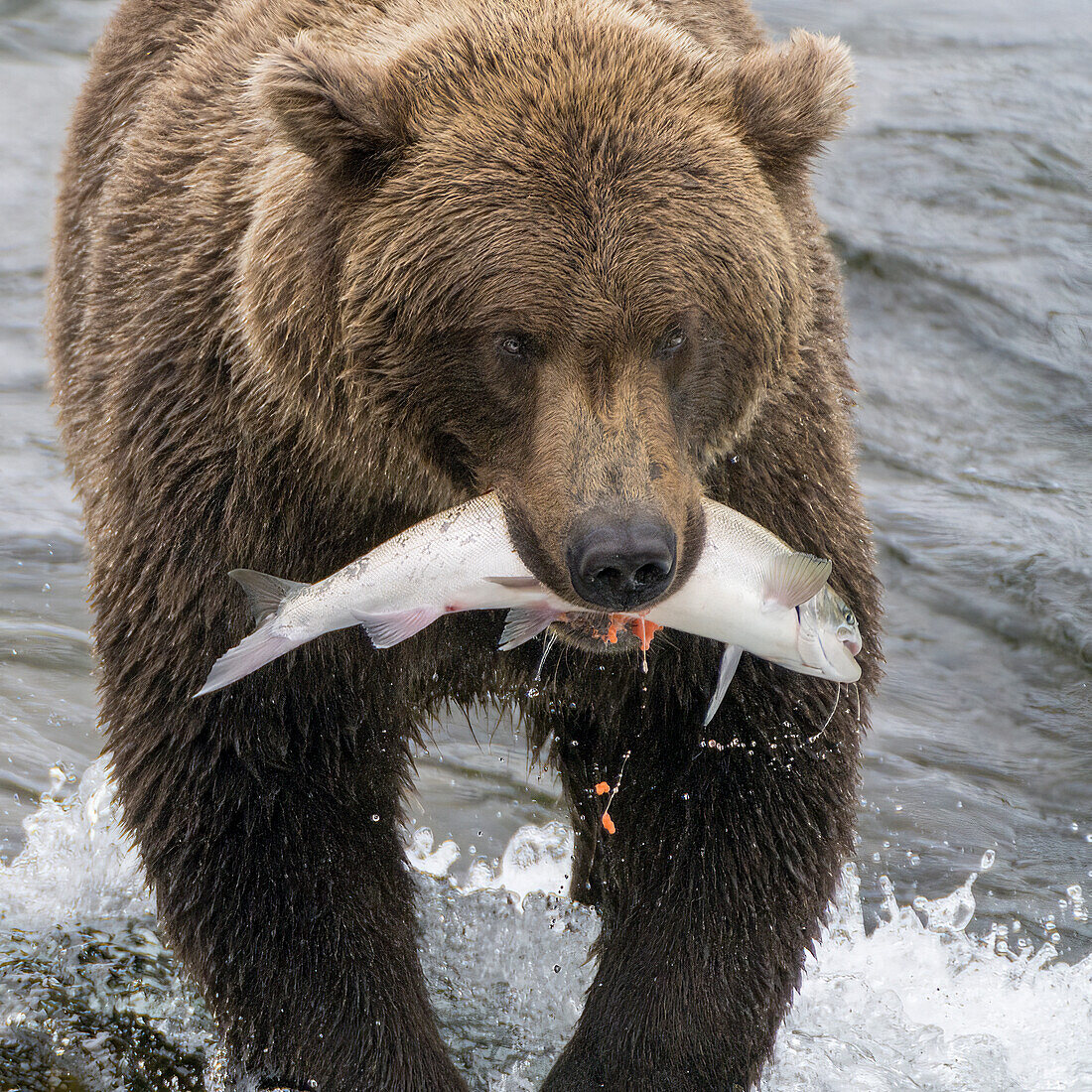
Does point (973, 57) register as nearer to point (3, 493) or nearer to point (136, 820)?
point (3, 493)

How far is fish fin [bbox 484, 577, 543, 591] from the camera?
3293mm

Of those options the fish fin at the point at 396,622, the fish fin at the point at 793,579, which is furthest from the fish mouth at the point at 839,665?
the fish fin at the point at 396,622

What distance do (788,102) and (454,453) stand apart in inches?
41.1

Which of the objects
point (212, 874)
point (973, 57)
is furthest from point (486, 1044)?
point (973, 57)

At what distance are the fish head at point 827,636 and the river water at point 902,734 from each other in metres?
1.89

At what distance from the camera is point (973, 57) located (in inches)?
462

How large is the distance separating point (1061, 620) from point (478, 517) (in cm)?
467

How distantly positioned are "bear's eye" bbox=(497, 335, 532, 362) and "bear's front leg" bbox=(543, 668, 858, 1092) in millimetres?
1117

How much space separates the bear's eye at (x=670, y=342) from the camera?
3.31 m

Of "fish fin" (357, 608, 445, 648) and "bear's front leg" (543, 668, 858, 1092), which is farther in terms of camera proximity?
"bear's front leg" (543, 668, 858, 1092)

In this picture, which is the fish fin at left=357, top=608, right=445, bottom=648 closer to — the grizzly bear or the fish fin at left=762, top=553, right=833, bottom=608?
the grizzly bear

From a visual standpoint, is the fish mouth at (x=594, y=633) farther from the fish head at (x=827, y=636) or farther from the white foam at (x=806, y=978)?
the white foam at (x=806, y=978)

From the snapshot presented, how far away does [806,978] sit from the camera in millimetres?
5438

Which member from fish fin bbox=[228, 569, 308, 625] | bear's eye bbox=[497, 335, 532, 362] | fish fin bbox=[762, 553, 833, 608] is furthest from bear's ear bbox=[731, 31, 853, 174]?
fish fin bbox=[228, 569, 308, 625]
